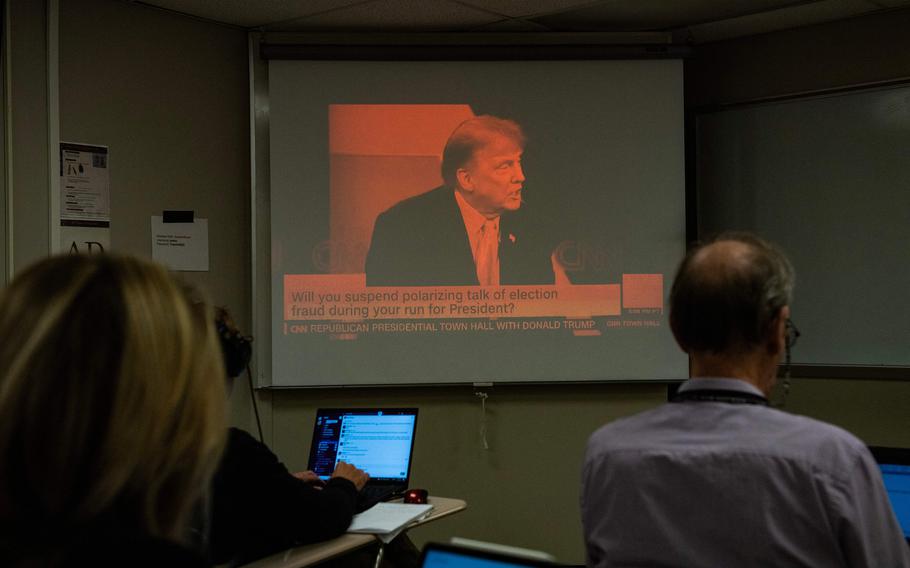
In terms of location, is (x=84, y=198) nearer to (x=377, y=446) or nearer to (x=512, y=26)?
(x=377, y=446)

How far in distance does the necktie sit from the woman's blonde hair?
137 inches

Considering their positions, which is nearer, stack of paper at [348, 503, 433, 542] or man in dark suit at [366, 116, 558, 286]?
stack of paper at [348, 503, 433, 542]

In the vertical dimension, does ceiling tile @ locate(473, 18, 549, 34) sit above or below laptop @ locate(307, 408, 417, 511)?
above

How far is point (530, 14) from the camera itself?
428 cm

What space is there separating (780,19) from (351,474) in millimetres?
3025

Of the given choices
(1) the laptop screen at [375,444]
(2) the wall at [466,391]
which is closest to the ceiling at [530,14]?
(2) the wall at [466,391]

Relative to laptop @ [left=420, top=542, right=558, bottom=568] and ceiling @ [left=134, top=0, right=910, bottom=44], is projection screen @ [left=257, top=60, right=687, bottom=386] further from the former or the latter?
laptop @ [left=420, top=542, right=558, bottom=568]

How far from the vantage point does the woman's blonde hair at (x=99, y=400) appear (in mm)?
778

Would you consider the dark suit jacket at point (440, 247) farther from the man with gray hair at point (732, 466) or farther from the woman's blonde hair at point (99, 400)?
the woman's blonde hair at point (99, 400)

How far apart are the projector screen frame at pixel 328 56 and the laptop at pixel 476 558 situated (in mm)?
3155

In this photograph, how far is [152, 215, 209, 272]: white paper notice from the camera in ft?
13.6

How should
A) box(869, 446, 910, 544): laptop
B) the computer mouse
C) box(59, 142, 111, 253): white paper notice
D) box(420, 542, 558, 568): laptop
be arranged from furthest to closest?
box(59, 142, 111, 253): white paper notice, the computer mouse, box(869, 446, 910, 544): laptop, box(420, 542, 558, 568): laptop

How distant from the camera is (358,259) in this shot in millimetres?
4301

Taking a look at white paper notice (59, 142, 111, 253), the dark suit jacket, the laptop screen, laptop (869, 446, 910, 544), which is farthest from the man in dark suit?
laptop (869, 446, 910, 544)
